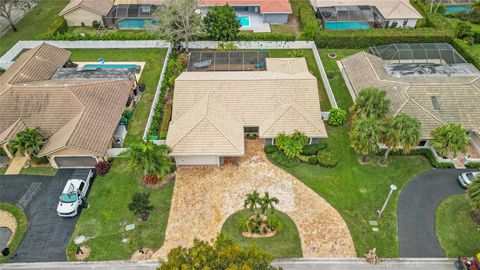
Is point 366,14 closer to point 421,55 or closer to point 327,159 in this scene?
point 421,55

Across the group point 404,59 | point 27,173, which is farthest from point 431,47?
point 27,173

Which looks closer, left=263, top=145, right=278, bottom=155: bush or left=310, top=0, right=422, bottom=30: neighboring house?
left=263, top=145, right=278, bottom=155: bush

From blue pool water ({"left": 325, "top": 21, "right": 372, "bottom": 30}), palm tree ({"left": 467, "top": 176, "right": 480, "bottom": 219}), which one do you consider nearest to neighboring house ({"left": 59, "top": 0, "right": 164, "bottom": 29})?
blue pool water ({"left": 325, "top": 21, "right": 372, "bottom": 30})

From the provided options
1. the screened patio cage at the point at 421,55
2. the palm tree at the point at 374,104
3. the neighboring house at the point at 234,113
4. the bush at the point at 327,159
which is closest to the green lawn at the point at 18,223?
the neighboring house at the point at 234,113

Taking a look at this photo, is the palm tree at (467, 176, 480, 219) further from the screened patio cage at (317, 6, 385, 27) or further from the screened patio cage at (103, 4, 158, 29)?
the screened patio cage at (103, 4, 158, 29)

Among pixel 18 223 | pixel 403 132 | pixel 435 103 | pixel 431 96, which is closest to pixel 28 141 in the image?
pixel 18 223

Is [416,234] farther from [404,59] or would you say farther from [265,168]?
[404,59]

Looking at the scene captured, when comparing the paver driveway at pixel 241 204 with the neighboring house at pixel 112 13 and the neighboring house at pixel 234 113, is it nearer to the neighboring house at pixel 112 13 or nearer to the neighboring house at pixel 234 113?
the neighboring house at pixel 234 113
